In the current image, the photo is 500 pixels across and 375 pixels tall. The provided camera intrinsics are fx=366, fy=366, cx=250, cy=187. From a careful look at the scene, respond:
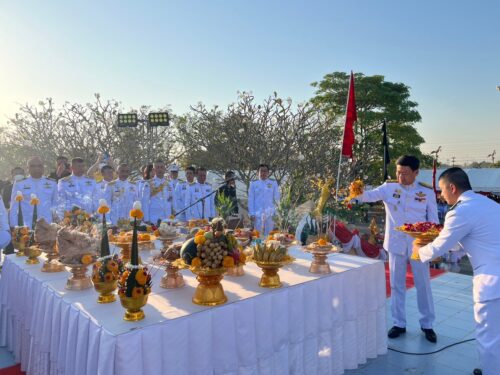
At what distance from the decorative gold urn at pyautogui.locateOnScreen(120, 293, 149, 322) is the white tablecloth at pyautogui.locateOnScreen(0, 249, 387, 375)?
54 mm

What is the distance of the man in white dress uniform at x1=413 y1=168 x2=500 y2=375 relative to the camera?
2539mm

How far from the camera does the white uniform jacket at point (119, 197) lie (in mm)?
6887

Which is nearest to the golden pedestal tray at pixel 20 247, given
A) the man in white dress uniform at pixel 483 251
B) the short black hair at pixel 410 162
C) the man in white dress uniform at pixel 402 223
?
the man in white dress uniform at pixel 402 223

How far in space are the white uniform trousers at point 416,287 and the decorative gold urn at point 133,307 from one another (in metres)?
3.00

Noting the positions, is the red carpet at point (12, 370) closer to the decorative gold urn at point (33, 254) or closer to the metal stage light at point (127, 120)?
the decorative gold urn at point (33, 254)

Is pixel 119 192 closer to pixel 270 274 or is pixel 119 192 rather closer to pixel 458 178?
pixel 270 274

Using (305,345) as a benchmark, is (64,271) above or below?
above

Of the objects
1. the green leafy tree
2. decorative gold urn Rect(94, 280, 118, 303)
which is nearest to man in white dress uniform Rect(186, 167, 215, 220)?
decorative gold urn Rect(94, 280, 118, 303)

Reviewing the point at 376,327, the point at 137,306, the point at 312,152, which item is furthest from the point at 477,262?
the point at 312,152

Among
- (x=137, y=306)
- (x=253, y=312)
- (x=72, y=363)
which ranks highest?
(x=137, y=306)

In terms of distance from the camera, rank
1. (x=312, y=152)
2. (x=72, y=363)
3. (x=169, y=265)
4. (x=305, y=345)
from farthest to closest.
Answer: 1. (x=312, y=152)
2. (x=305, y=345)
3. (x=169, y=265)
4. (x=72, y=363)

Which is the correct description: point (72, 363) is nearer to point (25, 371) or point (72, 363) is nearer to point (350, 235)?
point (25, 371)

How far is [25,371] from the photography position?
3.14 metres

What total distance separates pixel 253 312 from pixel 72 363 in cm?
116
